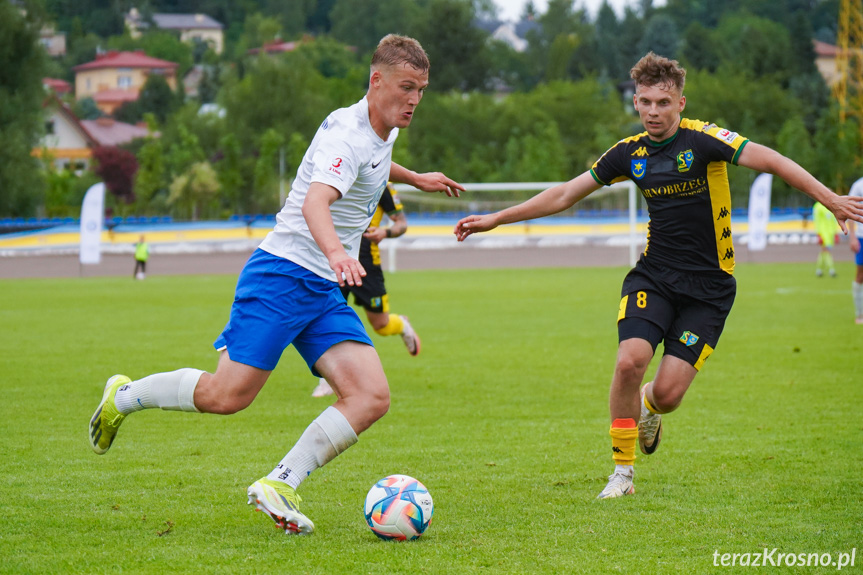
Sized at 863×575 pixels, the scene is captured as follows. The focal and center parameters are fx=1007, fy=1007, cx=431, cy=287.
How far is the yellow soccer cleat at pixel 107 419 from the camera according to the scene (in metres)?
5.14

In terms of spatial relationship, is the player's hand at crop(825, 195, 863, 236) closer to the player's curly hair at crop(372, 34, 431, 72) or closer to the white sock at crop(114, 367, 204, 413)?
the player's curly hair at crop(372, 34, 431, 72)

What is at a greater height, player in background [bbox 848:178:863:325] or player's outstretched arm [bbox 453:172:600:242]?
player's outstretched arm [bbox 453:172:600:242]

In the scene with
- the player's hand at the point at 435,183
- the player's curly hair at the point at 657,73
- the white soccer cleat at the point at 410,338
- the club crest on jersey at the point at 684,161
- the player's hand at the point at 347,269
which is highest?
the player's curly hair at the point at 657,73

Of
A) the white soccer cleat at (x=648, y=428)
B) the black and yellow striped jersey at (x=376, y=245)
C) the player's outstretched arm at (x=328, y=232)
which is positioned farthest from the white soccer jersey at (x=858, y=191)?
the player's outstretched arm at (x=328, y=232)

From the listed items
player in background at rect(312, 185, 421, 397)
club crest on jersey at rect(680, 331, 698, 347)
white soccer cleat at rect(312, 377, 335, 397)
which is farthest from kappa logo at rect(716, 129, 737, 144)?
white soccer cleat at rect(312, 377, 335, 397)

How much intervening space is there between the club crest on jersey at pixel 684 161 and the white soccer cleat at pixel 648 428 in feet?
4.53

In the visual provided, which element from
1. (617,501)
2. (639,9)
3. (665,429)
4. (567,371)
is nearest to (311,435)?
(617,501)

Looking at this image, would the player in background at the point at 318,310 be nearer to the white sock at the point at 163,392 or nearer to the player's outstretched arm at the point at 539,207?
the white sock at the point at 163,392

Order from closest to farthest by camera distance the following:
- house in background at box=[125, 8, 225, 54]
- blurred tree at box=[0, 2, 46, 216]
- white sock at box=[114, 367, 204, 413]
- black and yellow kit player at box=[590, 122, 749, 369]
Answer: white sock at box=[114, 367, 204, 413], black and yellow kit player at box=[590, 122, 749, 369], blurred tree at box=[0, 2, 46, 216], house in background at box=[125, 8, 225, 54]

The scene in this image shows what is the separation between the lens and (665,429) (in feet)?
24.6

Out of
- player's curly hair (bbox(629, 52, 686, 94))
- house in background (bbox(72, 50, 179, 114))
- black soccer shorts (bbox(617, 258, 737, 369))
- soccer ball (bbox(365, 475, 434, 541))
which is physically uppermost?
player's curly hair (bbox(629, 52, 686, 94))

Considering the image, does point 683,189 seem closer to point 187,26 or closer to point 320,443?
point 320,443

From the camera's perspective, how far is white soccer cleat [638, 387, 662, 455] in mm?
6043

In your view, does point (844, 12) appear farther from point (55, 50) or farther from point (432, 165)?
point (55, 50)
